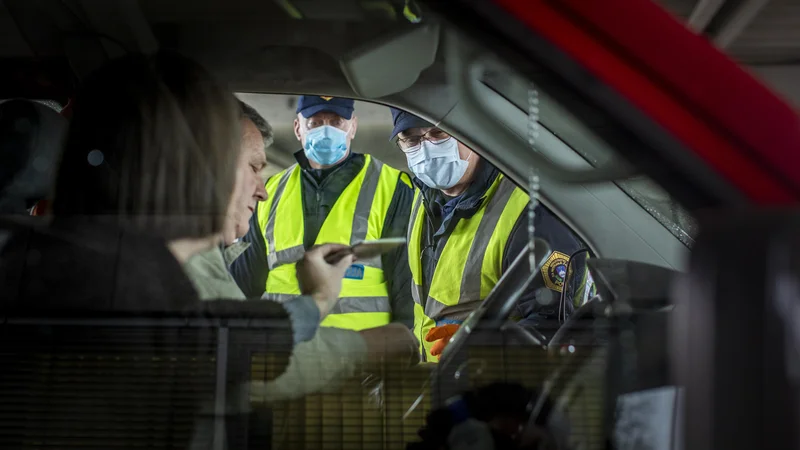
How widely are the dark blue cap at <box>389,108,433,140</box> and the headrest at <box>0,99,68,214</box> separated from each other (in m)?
0.72

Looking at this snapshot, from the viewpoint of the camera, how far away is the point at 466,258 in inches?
71.6

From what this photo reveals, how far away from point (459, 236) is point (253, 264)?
0.48 meters

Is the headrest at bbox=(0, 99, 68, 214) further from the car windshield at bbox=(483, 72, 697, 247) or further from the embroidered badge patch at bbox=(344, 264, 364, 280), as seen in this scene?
the car windshield at bbox=(483, 72, 697, 247)

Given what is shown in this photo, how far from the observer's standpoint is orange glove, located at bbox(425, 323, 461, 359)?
1585mm

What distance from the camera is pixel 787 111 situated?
1.11 m

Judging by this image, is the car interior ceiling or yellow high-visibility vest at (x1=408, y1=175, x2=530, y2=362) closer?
the car interior ceiling

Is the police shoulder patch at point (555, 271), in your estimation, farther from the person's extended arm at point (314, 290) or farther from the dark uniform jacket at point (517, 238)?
the person's extended arm at point (314, 290)

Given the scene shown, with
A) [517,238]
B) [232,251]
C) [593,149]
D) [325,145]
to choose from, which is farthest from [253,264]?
[593,149]

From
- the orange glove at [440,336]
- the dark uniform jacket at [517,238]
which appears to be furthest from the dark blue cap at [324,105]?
the orange glove at [440,336]

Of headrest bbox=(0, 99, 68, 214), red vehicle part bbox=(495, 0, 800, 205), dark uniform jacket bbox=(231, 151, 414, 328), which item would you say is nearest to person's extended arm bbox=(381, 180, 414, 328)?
dark uniform jacket bbox=(231, 151, 414, 328)

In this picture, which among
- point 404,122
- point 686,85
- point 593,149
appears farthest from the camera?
point 404,122

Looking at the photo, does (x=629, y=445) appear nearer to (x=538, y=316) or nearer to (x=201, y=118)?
(x=538, y=316)

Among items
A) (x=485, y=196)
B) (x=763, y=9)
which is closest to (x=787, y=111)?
(x=485, y=196)

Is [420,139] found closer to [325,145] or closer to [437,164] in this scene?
[437,164]
